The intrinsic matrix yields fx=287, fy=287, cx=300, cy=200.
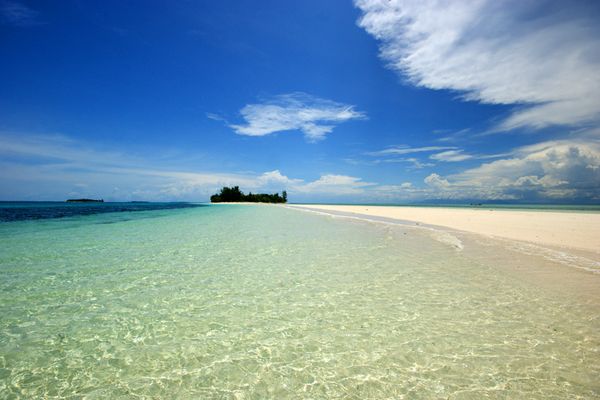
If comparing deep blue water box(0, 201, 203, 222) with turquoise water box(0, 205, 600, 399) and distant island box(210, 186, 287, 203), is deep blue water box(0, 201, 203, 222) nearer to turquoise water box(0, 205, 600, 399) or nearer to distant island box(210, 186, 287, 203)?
turquoise water box(0, 205, 600, 399)

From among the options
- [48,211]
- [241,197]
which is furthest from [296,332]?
[241,197]

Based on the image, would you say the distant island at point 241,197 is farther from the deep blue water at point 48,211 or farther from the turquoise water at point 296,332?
the turquoise water at point 296,332

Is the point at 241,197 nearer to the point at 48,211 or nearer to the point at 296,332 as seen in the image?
the point at 48,211

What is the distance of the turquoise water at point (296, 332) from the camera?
148 inches

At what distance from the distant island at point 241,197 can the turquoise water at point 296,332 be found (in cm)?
15928

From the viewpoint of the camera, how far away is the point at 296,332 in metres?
5.28

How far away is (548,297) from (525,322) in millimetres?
2050

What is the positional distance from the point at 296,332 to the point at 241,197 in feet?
567

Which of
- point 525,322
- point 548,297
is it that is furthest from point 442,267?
point 525,322

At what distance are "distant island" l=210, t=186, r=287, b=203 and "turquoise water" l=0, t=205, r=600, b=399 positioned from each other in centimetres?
15928

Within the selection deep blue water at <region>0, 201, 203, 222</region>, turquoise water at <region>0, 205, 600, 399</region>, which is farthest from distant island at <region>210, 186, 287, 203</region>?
turquoise water at <region>0, 205, 600, 399</region>

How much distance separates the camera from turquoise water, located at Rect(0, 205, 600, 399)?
3764 mm

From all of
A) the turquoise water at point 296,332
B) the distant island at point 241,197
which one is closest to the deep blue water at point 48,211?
the turquoise water at point 296,332

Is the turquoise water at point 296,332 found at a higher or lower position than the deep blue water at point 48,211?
lower
